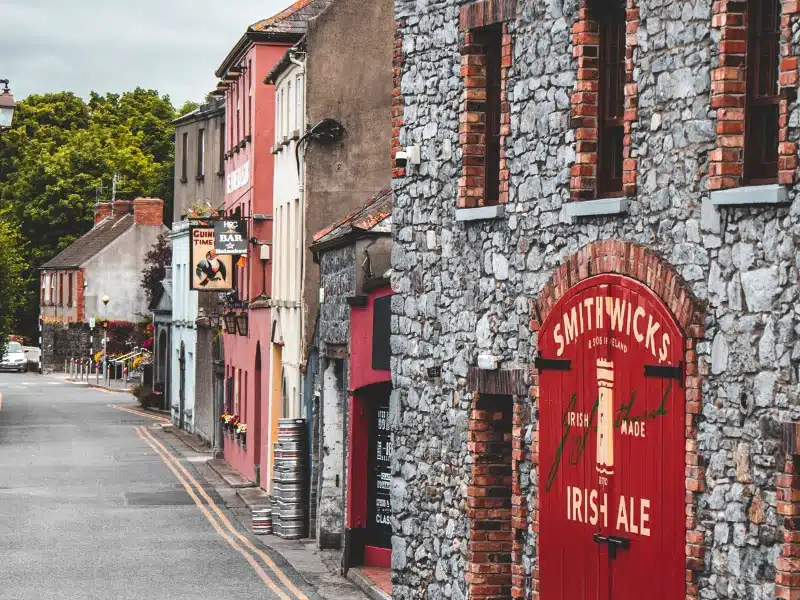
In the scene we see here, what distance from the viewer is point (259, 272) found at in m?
38.3

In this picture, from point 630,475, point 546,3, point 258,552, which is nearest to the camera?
point 630,475

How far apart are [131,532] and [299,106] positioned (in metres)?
9.32

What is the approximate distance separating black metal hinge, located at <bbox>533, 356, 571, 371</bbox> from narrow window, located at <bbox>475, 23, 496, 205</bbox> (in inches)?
83.1

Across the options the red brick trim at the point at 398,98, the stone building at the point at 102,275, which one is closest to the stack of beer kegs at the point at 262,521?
the red brick trim at the point at 398,98

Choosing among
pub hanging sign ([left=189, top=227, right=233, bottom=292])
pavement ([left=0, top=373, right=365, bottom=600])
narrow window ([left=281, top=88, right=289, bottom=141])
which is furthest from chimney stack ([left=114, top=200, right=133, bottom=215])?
narrow window ([left=281, top=88, right=289, bottom=141])

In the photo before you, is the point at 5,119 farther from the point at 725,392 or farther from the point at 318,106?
the point at 725,392

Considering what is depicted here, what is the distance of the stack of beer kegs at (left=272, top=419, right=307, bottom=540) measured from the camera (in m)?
26.9

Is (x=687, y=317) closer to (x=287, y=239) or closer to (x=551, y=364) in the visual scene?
(x=551, y=364)

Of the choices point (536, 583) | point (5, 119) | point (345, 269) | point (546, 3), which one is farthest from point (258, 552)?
point (546, 3)

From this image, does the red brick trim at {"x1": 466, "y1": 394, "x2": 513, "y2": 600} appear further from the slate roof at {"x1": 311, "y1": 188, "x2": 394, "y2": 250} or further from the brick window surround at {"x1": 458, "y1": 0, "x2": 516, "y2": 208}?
the slate roof at {"x1": 311, "y1": 188, "x2": 394, "y2": 250}

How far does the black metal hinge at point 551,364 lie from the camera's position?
13.7 m

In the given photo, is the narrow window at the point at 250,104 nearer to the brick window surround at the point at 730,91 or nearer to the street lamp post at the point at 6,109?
the street lamp post at the point at 6,109

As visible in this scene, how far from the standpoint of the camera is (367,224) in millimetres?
22344

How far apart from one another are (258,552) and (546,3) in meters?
13.2
